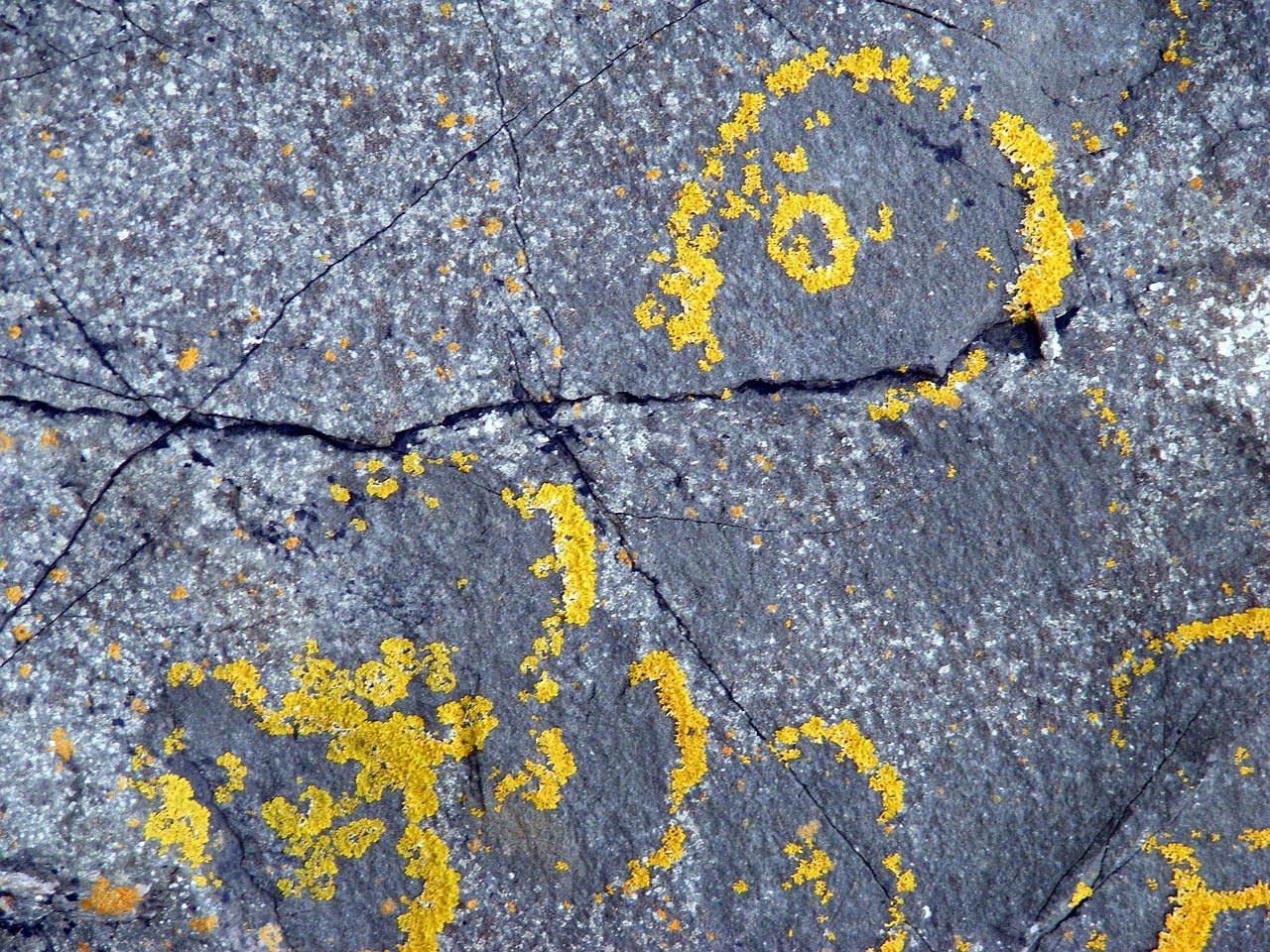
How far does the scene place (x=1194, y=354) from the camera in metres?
1.93

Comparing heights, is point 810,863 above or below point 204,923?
below

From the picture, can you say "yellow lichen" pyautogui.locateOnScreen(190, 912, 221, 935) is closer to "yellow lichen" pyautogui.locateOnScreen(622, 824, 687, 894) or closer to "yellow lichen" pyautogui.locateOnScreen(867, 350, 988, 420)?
"yellow lichen" pyautogui.locateOnScreen(622, 824, 687, 894)

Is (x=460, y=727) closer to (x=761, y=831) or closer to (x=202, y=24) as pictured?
(x=761, y=831)

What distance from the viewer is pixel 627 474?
6.32ft

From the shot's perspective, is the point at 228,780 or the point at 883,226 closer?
the point at 228,780

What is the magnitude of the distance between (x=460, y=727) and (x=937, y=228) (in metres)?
1.43

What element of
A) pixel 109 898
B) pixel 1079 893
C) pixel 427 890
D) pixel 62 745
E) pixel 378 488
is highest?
pixel 378 488

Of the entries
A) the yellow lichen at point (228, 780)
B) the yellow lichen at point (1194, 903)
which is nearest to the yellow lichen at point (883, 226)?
the yellow lichen at point (1194, 903)

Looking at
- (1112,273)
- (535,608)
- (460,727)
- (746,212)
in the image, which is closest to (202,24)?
(746,212)

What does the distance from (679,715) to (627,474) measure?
0.50 m

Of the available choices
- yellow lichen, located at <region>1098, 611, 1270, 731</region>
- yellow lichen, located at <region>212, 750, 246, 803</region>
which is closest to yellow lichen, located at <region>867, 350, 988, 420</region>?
yellow lichen, located at <region>1098, 611, 1270, 731</region>

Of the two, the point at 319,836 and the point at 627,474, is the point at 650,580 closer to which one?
the point at 627,474

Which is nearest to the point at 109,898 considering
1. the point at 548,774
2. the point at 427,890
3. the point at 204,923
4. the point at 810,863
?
the point at 204,923

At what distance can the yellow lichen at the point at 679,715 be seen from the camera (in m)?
1.90
